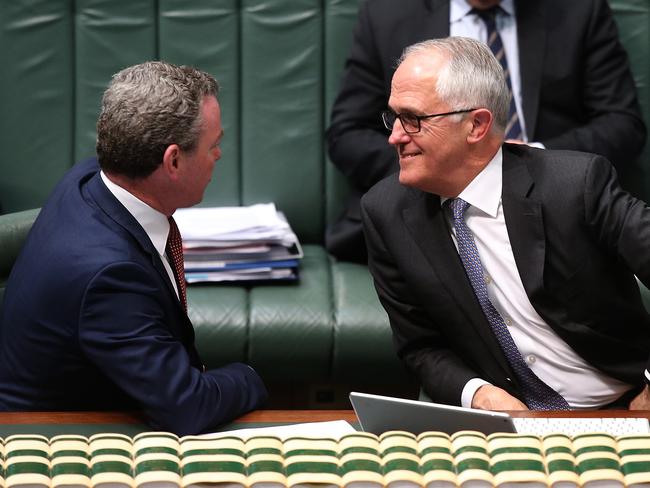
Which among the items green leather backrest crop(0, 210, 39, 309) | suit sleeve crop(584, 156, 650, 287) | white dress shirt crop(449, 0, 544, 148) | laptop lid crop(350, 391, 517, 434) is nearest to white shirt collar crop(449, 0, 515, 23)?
white dress shirt crop(449, 0, 544, 148)

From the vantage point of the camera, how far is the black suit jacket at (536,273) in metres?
2.12

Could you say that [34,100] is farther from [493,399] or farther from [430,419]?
[430,419]

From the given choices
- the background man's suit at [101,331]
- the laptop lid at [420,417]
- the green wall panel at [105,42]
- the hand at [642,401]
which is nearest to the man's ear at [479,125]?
the hand at [642,401]

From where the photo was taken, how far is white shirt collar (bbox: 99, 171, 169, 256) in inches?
74.6

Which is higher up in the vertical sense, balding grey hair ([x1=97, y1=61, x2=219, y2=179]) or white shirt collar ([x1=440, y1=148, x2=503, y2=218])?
balding grey hair ([x1=97, y1=61, x2=219, y2=179])

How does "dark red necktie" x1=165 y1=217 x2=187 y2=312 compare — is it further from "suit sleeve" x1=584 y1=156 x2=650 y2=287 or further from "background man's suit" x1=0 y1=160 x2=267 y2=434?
"suit sleeve" x1=584 y1=156 x2=650 y2=287

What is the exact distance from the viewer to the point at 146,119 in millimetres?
1846

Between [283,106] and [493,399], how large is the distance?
5.66 feet

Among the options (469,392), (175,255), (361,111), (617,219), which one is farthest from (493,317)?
(361,111)

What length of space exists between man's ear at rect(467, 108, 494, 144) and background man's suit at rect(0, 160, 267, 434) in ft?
2.27

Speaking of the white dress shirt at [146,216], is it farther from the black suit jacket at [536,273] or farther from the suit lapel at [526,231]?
the suit lapel at [526,231]

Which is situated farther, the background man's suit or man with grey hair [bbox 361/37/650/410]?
man with grey hair [bbox 361/37/650/410]

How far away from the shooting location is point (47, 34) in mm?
3480

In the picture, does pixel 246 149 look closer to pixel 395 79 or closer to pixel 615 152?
pixel 615 152
